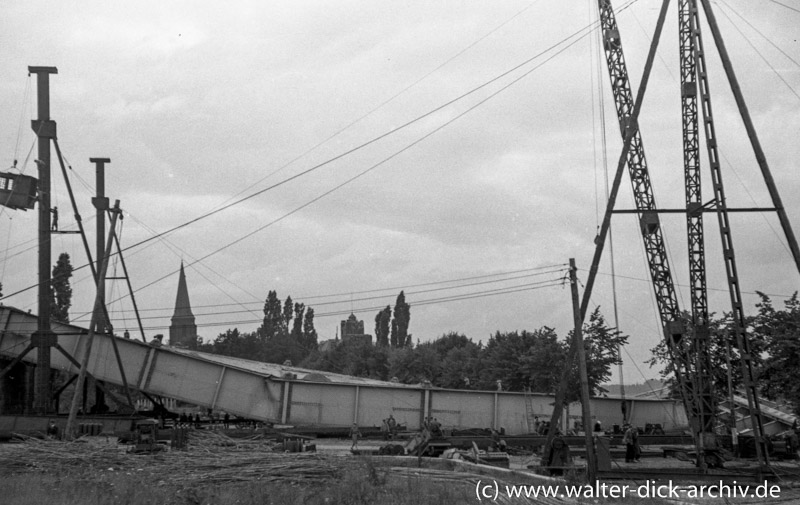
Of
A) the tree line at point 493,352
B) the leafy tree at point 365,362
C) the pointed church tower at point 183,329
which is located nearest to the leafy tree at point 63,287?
the tree line at point 493,352

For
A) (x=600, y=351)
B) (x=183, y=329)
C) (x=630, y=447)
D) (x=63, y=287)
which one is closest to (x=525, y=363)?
(x=600, y=351)

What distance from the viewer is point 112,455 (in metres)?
19.1

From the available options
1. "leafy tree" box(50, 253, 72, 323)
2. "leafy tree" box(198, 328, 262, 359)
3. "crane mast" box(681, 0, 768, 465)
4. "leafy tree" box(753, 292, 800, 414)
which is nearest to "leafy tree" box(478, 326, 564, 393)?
"leafy tree" box(753, 292, 800, 414)

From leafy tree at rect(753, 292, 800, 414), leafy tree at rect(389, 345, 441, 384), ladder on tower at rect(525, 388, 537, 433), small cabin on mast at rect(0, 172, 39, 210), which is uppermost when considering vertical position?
small cabin on mast at rect(0, 172, 39, 210)

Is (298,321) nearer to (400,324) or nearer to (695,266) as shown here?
(400,324)

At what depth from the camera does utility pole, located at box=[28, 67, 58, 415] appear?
32.8 metres

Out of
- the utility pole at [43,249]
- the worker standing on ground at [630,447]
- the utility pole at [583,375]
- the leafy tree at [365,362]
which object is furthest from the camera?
the leafy tree at [365,362]

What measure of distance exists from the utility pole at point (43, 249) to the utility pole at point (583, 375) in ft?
80.3

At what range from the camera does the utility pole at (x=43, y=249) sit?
3284cm

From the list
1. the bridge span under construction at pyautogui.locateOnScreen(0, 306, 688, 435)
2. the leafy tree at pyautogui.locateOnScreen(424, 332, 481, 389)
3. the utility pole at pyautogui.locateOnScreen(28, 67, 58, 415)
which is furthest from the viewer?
the leafy tree at pyautogui.locateOnScreen(424, 332, 481, 389)

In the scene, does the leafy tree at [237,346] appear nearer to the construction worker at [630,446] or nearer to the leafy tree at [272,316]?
the leafy tree at [272,316]

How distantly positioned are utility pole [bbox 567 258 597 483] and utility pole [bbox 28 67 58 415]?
24470 millimetres

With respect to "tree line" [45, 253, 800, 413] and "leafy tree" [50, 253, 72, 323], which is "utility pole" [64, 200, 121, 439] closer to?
"tree line" [45, 253, 800, 413]

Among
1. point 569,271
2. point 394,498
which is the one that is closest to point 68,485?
point 394,498
